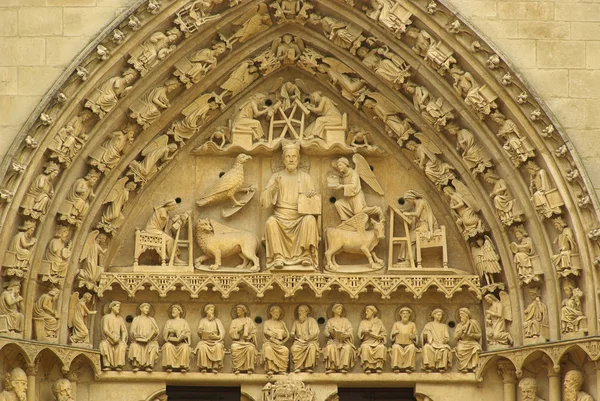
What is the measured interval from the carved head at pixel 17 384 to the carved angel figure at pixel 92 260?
3.46 feet

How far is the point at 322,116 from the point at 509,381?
3026 mm

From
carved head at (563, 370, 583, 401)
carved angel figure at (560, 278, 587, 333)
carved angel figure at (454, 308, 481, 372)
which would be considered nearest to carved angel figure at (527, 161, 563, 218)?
carved angel figure at (560, 278, 587, 333)

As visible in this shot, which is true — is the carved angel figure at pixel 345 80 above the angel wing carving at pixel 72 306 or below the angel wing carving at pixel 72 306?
above

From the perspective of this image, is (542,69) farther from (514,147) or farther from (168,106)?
(168,106)

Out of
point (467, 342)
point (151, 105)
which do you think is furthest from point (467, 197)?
point (151, 105)

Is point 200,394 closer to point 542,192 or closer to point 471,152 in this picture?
point 471,152

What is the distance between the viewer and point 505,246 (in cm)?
1727

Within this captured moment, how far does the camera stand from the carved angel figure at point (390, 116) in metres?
17.6

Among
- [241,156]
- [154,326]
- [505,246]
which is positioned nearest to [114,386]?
[154,326]

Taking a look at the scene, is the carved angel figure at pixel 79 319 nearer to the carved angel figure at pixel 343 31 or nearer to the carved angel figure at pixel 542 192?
the carved angel figure at pixel 343 31

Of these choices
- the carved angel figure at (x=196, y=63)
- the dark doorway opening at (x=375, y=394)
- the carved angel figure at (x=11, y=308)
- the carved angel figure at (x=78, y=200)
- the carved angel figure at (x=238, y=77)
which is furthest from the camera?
the carved angel figure at (x=238, y=77)

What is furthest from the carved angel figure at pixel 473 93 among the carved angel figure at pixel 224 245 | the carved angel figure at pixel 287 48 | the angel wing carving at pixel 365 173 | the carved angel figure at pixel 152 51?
the carved angel figure at pixel 152 51

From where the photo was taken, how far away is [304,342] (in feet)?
57.0

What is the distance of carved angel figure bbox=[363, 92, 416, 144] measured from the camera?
57.9 feet
